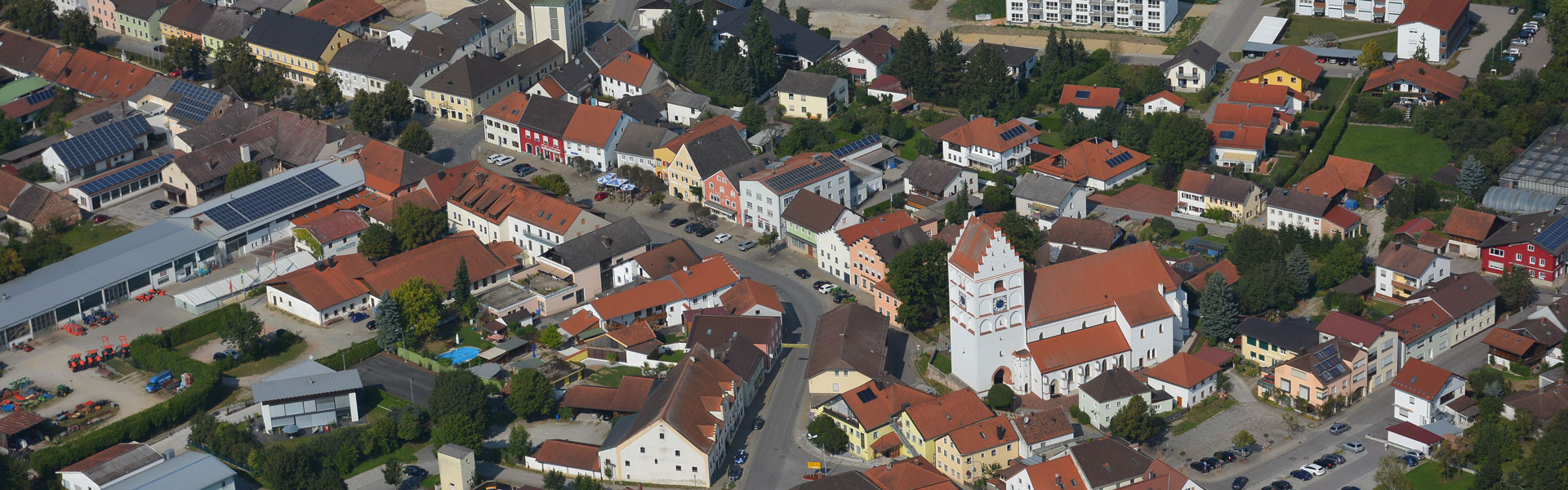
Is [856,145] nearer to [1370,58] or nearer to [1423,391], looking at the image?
[1370,58]

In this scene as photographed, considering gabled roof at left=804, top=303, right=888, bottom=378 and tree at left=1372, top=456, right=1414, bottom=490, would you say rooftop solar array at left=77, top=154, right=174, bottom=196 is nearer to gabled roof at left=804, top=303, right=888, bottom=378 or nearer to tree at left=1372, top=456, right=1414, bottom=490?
gabled roof at left=804, top=303, right=888, bottom=378

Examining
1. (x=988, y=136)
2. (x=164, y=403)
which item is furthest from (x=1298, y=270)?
(x=164, y=403)

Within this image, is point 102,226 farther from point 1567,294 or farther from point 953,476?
point 1567,294

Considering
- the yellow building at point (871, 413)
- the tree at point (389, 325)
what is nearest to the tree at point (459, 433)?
the tree at point (389, 325)

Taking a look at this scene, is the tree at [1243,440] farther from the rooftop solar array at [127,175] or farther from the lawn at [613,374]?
the rooftop solar array at [127,175]

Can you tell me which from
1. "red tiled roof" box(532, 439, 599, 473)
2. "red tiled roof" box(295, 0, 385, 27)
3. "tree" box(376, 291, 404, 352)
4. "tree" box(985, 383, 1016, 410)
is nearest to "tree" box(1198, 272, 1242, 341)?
"tree" box(985, 383, 1016, 410)
